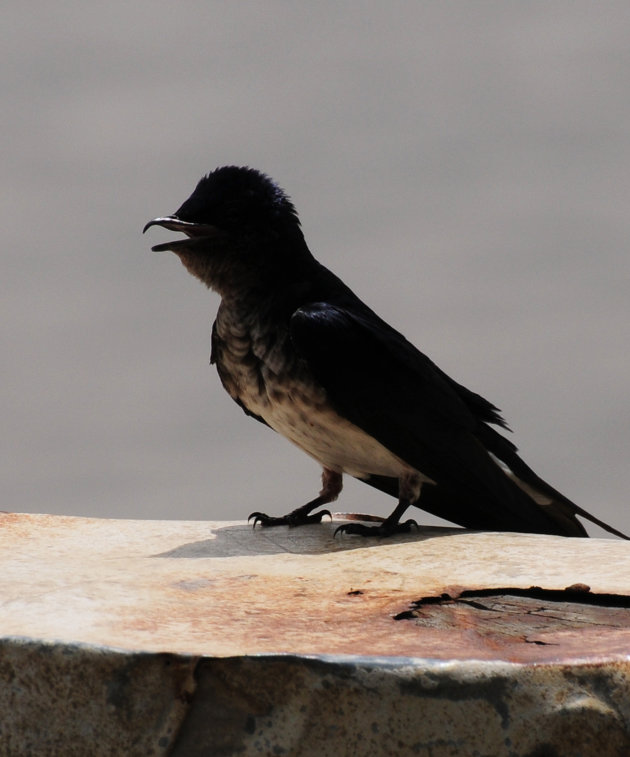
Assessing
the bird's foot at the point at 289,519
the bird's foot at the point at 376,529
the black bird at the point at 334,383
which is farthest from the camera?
the bird's foot at the point at 289,519

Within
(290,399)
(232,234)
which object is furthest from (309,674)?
(232,234)

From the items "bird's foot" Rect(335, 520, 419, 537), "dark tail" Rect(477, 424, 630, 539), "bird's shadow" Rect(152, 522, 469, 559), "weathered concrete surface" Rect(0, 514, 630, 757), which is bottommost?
"weathered concrete surface" Rect(0, 514, 630, 757)

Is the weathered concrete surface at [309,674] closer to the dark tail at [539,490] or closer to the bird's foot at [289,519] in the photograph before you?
the bird's foot at [289,519]

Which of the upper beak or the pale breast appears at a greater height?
the upper beak

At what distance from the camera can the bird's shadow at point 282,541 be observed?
517 centimetres

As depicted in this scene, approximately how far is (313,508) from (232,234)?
4.35 feet

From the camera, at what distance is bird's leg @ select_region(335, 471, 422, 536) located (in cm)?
559

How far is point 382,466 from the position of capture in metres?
5.89

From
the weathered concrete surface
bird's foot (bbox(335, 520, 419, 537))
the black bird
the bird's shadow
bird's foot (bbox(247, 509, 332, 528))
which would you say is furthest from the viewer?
bird's foot (bbox(247, 509, 332, 528))

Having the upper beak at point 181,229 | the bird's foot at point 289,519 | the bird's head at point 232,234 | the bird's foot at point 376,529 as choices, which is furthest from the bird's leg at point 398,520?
the upper beak at point 181,229

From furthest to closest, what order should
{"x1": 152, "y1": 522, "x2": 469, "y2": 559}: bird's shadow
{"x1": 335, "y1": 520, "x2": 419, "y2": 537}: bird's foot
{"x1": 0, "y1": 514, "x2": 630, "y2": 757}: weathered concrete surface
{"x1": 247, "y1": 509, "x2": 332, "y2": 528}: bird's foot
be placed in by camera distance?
{"x1": 247, "y1": 509, "x2": 332, "y2": 528}: bird's foot → {"x1": 335, "y1": 520, "x2": 419, "y2": 537}: bird's foot → {"x1": 152, "y1": 522, "x2": 469, "y2": 559}: bird's shadow → {"x1": 0, "y1": 514, "x2": 630, "y2": 757}: weathered concrete surface

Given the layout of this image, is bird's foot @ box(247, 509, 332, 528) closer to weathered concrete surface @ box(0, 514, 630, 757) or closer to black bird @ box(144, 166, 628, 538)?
black bird @ box(144, 166, 628, 538)

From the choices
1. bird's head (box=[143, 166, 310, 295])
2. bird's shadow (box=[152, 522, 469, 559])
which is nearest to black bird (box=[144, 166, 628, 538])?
bird's head (box=[143, 166, 310, 295])

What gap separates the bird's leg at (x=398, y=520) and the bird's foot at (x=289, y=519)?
13.8 inches
